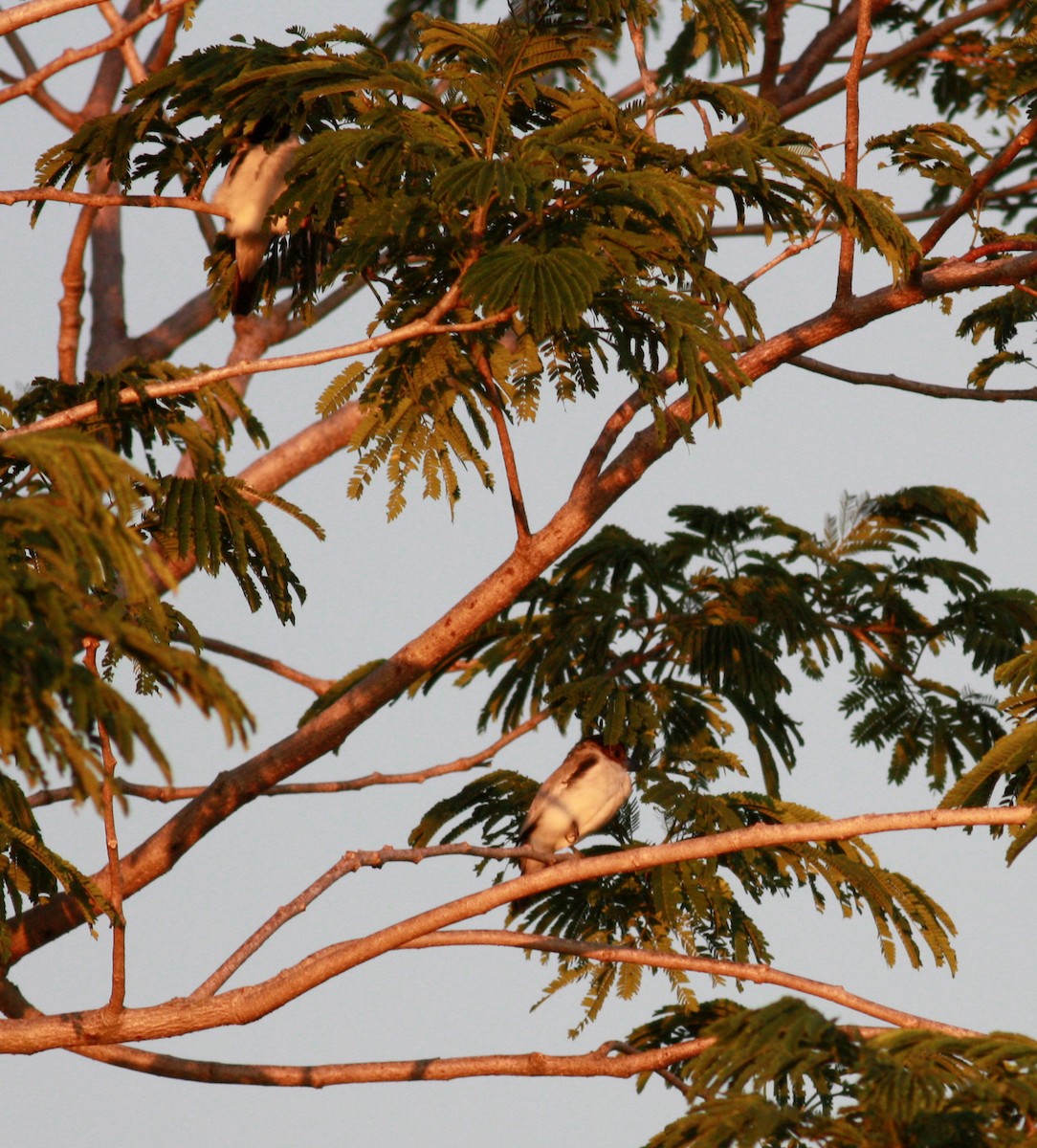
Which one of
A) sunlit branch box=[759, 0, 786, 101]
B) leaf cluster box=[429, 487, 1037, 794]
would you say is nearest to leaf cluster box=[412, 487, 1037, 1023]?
leaf cluster box=[429, 487, 1037, 794]

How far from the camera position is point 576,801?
7.79 metres

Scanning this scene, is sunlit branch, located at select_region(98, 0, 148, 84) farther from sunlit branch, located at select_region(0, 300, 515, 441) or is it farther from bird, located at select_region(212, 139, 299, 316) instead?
sunlit branch, located at select_region(0, 300, 515, 441)

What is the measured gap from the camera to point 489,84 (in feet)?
17.4

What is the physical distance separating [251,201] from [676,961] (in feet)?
11.2

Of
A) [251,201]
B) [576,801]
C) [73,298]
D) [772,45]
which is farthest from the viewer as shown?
[772,45]

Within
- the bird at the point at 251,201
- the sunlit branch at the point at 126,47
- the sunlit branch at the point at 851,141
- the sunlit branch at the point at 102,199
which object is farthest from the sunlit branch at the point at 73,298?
the sunlit branch at the point at 851,141

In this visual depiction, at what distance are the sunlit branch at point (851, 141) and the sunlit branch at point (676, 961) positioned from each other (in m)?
2.61

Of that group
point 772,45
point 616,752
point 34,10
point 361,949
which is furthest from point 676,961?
point 772,45

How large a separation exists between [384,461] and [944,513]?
3.82 m

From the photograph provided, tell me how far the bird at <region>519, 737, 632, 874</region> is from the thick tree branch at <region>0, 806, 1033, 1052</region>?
92.0 inches

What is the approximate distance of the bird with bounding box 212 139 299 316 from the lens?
663cm

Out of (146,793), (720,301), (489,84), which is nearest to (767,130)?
(720,301)

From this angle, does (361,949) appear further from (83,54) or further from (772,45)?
(772,45)

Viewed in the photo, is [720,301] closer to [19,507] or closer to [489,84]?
[489,84]
